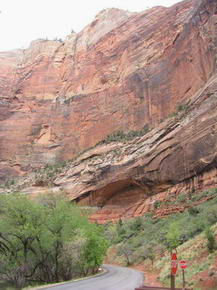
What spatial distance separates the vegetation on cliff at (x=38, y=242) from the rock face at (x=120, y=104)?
2093 cm

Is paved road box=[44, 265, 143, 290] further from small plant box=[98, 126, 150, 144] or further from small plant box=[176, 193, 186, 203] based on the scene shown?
small plant box=[98, 126, 150, 144]

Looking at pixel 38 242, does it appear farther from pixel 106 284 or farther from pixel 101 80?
pixel 101 80

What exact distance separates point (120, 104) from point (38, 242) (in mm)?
48063

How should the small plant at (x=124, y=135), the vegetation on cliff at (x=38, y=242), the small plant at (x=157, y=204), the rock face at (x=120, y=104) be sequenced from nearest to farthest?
the vegetation on cliff at (x=38, y=242), the rock face at (x=120, y=104), the small plant at (x=157, y=204), the small plant at (x=124, y=135)

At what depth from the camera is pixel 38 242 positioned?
2375cm

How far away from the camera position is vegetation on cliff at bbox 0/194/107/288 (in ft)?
75.8

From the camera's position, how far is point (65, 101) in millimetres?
81188

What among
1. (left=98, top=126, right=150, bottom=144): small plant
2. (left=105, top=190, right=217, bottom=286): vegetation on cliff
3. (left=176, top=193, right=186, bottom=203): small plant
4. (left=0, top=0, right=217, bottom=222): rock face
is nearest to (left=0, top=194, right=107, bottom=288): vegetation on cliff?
(left=105, top=190, right=217, bottom=286): vegetation on cliff

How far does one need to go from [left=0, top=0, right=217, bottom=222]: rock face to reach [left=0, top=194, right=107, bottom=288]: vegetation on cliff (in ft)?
68.7

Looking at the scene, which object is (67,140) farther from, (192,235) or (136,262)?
(192,235)

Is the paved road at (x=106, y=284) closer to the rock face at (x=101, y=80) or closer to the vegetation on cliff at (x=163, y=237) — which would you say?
the vegetation on cliff at (x=163, y=237)

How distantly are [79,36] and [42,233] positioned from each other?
256 feet

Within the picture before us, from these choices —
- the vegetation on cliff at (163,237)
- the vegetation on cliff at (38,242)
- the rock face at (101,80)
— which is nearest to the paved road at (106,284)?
the vegetation on cliff at (163,237)

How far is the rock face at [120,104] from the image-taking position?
46.5 m
